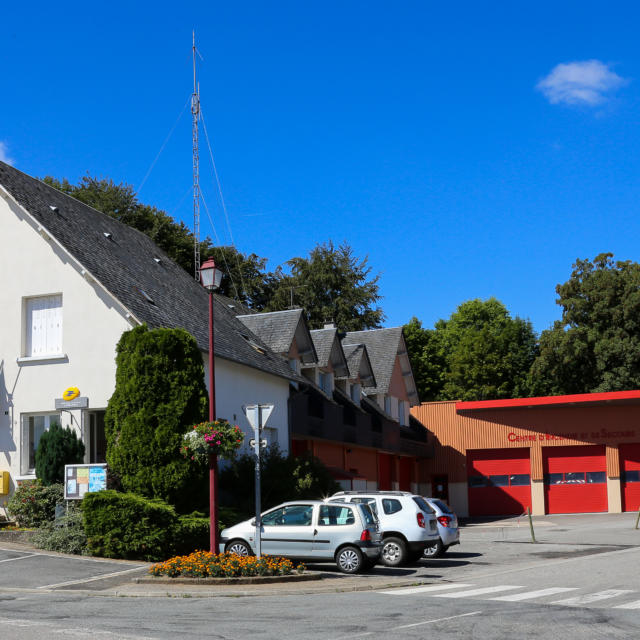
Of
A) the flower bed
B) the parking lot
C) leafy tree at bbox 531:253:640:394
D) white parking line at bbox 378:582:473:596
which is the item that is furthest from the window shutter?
leafy tree at bbox 531:253:640:394

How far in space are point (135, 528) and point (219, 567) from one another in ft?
13.0

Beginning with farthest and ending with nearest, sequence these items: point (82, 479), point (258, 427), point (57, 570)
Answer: point (82, 479)
point (57, 570)
point (258, 427)

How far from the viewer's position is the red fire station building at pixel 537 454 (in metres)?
46.6

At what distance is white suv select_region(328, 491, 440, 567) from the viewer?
19.8 meters

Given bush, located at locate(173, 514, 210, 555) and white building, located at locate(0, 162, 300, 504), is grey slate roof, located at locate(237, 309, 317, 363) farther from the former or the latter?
bush, located at locate(173, 514, 210, 555)

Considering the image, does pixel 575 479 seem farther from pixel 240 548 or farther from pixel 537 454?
pixel 240 548

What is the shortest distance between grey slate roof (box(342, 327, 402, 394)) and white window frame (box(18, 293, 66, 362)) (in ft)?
67.6

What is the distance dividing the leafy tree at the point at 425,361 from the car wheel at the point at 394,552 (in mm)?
45306

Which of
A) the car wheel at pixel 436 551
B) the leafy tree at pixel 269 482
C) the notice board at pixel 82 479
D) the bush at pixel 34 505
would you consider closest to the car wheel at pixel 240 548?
the notice board at pixel 82 479

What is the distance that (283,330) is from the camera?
3312 centimetres

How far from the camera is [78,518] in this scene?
67.9 feet

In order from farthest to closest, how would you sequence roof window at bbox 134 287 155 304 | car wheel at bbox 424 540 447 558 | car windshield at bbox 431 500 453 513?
roof window at bbox 134 287 155 304
car windshield at bbox 431 500 453 513
car wheel at bbox 424 540 447 558

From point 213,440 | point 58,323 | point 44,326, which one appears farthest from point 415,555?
point 44,326

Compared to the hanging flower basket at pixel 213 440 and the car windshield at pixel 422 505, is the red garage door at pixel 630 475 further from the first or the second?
the hanging flower basket at pixel 213 440
